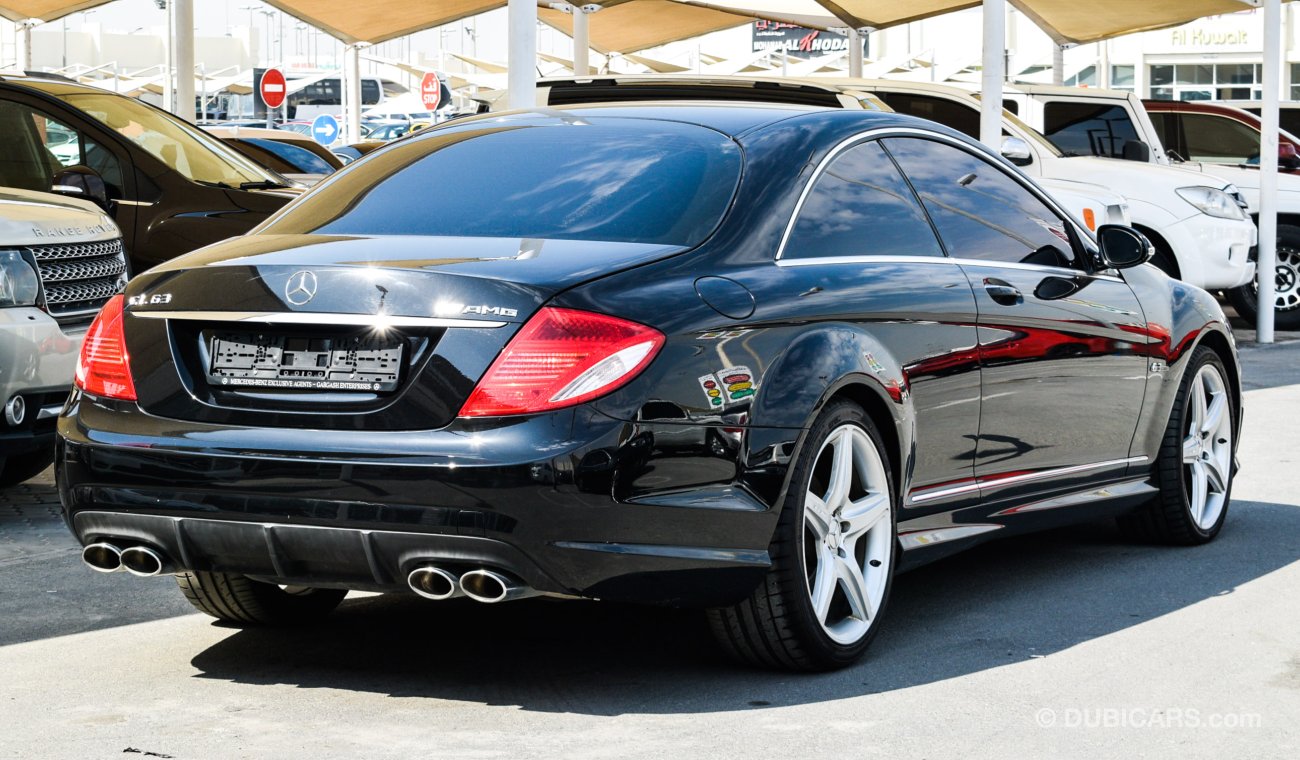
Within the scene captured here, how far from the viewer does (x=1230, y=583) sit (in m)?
6.03

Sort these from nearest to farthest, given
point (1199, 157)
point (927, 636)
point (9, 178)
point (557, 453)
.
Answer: point (557, 453) → point (927, 636) → point (9, 178) → point (1199, 157)

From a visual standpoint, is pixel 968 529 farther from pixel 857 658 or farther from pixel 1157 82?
pixel 1157 82

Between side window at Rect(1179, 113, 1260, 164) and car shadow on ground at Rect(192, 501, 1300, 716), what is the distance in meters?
11.5

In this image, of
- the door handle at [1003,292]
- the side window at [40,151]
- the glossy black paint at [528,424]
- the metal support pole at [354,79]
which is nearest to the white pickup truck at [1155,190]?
the side window at [40,151]

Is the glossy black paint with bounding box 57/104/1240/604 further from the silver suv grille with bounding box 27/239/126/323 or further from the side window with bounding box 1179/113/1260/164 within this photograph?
the side window with bounding box 1179/113/1260/164

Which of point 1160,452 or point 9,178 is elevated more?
point 9,178

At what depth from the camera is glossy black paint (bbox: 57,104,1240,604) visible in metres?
4.10

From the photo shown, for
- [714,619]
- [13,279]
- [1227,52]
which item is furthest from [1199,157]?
[1227,52]

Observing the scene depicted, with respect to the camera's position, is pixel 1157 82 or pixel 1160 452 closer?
pixel 1160 452

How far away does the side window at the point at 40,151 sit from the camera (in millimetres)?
9836

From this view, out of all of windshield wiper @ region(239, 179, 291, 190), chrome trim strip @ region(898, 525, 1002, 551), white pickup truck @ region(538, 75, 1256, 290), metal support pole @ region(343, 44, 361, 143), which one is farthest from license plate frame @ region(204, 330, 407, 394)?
metal support pole @ region(343, 44, 361, 143)

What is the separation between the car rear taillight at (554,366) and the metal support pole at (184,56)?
45.0 feet

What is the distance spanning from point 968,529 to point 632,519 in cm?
153

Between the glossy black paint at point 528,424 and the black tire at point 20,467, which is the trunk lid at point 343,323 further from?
the black tire at point 20,467
